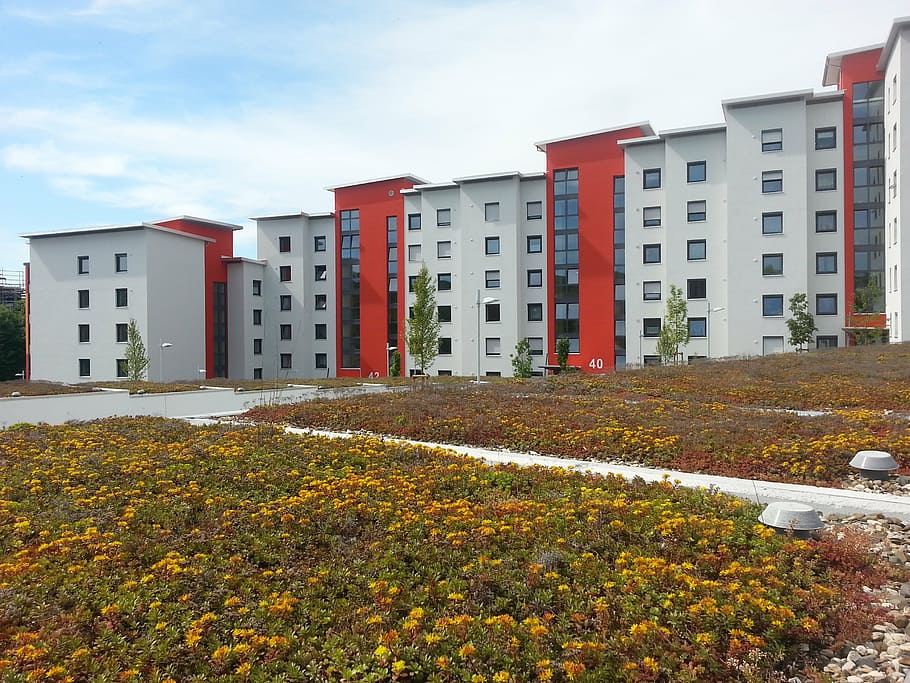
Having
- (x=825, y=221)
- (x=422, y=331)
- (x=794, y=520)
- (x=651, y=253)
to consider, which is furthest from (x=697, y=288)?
(x=794, y=520)

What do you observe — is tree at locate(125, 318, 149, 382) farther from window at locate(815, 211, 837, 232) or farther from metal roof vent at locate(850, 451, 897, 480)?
window at locate(815, 211, 837, 232)

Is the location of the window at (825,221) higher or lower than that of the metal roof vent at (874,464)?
higher

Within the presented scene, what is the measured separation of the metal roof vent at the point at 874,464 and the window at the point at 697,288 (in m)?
38.5

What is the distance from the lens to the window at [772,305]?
4356 cm

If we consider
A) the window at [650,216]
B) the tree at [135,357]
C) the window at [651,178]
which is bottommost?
the tree at [135,357]

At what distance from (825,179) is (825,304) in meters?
7.99

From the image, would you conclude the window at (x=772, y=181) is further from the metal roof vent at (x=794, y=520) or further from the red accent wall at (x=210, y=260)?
the red accent wall at (x=210, y=260)

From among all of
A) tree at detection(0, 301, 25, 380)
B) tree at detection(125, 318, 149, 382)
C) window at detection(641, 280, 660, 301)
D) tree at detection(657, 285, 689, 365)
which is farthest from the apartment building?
tree at detection(0, 301, 25, 380)

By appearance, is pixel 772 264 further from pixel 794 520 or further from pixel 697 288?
pixel 794 520

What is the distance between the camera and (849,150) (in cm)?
4300

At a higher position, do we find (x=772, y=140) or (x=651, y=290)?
(x=772, y=140)

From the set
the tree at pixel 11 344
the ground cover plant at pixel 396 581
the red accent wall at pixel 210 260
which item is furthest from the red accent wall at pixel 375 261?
the ground cover plant at pixel 396 581

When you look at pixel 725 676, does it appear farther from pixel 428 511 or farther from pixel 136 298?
pixel 136 298

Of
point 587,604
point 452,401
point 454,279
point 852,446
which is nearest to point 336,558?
point 587,604
